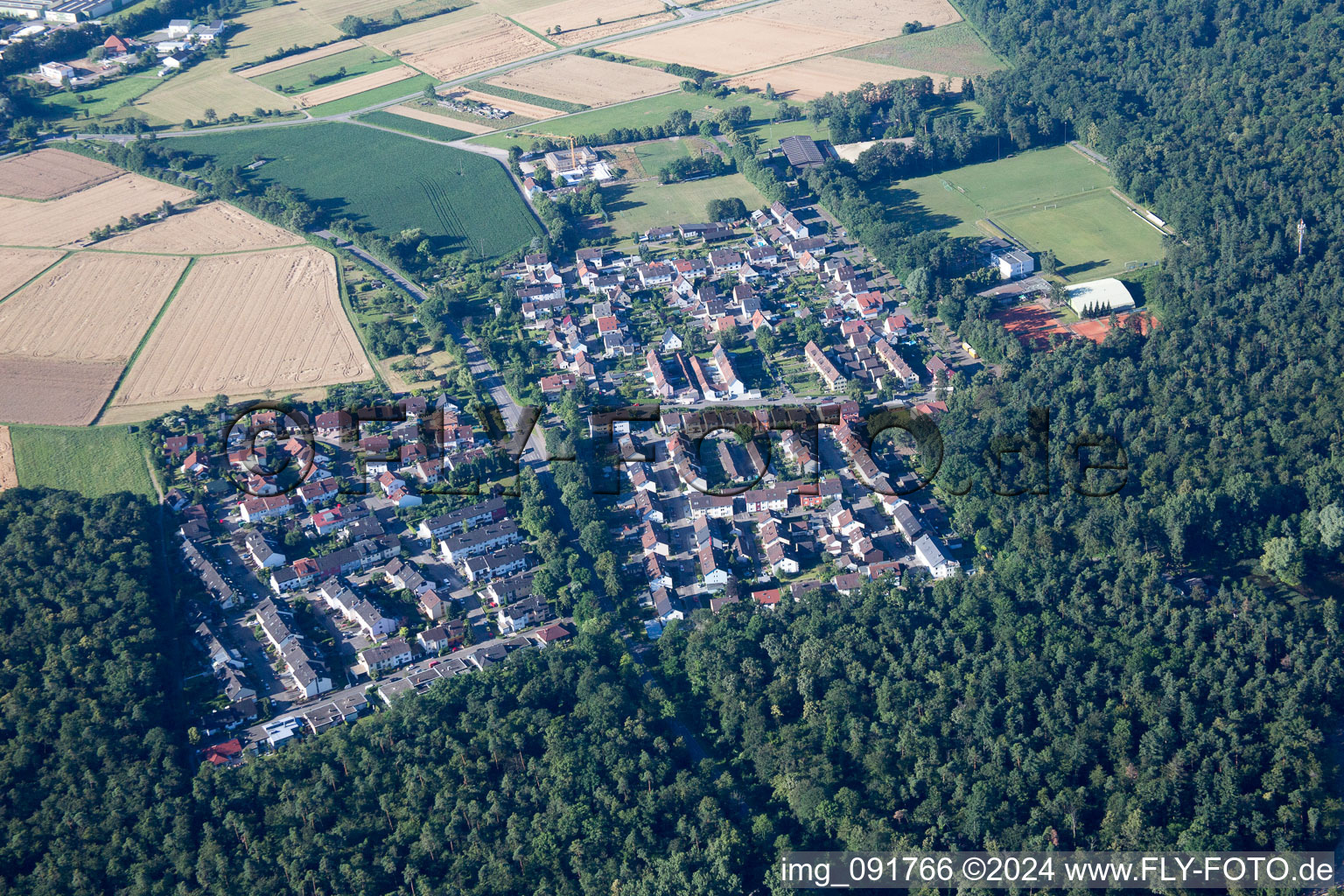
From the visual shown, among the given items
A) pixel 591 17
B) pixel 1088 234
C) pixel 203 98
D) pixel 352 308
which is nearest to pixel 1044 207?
pixel 1088 234

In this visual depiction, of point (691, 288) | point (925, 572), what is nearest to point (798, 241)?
point (691, 288)

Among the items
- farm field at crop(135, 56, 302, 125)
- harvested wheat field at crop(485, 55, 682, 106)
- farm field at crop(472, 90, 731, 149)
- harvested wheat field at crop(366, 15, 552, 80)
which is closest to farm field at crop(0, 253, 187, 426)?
farm field at crop(135, 56, 302, 125)

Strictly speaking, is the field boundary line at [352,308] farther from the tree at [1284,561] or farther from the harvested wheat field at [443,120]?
the tree at [1284,561]

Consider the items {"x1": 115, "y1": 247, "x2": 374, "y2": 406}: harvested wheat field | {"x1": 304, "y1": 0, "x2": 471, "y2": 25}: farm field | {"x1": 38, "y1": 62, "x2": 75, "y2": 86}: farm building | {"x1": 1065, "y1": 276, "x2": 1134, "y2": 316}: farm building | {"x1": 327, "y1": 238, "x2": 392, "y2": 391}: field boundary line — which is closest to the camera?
{"x1": 115, "y1": 247, "x2": 374, "y2": 406}: harvested wheat field

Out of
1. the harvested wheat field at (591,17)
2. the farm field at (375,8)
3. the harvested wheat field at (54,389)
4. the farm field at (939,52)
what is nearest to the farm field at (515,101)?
the harvested wheat field at (591,17)

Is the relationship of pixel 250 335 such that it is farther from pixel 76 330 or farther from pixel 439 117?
pixel 439 117

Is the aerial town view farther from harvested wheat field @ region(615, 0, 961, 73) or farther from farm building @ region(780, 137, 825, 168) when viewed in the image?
harvested wheat field @ region(615, 0, 961, 73)

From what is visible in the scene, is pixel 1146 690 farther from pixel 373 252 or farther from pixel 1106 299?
pixel 373 252
